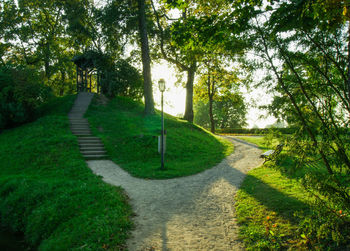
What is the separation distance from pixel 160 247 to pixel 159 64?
2128 cm

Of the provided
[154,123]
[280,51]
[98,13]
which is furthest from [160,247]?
[98,13]

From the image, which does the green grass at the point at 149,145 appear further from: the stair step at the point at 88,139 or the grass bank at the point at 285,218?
the grass bank at the point at 285,218

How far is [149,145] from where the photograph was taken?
42.5 ft

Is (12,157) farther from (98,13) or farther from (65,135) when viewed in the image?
(98,13)

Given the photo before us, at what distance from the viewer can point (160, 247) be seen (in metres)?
3.84

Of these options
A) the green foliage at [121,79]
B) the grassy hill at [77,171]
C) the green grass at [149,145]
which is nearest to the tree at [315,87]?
the grassy hill at [77,171]

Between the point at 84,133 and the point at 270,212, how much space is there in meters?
13.0

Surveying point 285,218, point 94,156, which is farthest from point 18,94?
point 285,218

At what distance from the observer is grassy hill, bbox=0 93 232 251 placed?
4.77 meters

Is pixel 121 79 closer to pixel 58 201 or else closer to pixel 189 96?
pixel 189 96

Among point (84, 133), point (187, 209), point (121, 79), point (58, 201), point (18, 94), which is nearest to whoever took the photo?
point (187, 209)

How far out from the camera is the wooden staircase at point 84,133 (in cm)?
1215

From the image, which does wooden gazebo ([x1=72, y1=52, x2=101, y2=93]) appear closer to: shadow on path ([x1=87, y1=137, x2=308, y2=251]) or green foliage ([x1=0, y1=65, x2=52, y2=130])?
green foliage ([x1=0, y1=65, x2=52, y2=130])

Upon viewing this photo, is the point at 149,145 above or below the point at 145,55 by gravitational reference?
below
